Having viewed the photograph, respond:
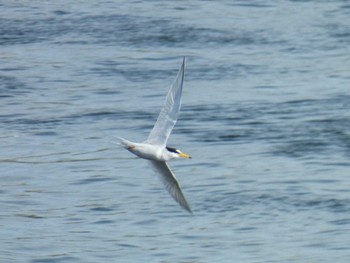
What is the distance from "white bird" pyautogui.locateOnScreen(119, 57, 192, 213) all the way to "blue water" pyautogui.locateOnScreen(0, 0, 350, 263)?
5.93 ft

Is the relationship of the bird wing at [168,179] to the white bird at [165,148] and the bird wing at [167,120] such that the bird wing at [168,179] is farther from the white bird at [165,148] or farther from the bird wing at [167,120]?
the bird wing at [167,120]

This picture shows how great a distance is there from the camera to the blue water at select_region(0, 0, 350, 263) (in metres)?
11.8

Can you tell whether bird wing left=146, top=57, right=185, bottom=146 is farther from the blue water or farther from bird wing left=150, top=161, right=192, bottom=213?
the blue water

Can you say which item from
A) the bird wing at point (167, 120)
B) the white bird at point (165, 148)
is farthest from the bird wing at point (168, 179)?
the bird wing at point (167, 120)

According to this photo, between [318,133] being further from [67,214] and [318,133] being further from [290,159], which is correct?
[67,214]

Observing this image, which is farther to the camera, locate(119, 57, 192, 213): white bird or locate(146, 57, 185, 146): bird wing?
locate(146, 57, 185, 146): bird wing

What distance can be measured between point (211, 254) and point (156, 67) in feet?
19.8

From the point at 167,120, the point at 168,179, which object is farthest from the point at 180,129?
the point at 168,179

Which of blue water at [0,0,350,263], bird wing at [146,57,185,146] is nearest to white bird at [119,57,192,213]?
bird wing at [146,57,185,146]

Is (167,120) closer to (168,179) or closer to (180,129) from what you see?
(168,179)

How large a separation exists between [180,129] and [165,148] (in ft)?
17.4

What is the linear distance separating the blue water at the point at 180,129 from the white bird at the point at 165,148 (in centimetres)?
181

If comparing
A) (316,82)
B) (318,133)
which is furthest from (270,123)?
(316,82)

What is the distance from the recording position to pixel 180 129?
48.6 feet
